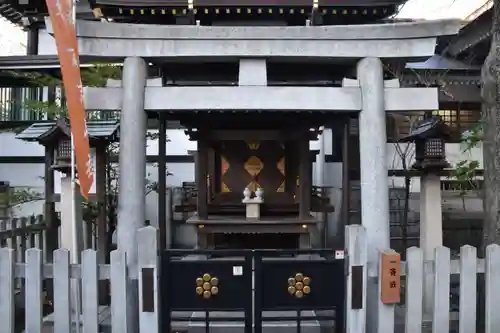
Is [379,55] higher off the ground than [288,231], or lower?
higher

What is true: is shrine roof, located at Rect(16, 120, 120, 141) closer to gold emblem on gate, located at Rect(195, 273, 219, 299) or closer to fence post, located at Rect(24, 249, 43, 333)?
fence post, located at Rect(24, 249, 43, 333)

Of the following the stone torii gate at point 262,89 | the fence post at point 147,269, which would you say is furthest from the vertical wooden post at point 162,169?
the fence post at point 147,269

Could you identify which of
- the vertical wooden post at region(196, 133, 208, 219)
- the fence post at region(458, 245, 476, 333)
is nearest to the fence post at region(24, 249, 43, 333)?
the vertical wooden post at region(196, 133, 208, 219)

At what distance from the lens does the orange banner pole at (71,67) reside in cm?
544

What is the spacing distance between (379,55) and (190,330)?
435 cm

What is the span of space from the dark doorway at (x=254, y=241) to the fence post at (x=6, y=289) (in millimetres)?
5067

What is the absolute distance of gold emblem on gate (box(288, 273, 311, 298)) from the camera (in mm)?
5352

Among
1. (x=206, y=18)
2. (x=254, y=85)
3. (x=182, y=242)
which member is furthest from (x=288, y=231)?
(x=182, y=242)

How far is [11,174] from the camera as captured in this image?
1413cm

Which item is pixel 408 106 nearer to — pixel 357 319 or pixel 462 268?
pixel 462 268

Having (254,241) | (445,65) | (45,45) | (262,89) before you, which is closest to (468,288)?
(262,89)

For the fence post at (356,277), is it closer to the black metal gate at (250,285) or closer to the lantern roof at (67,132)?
the black metal gate at (250,285)

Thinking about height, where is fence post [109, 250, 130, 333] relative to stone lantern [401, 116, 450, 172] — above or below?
below

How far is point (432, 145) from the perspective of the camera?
734 centimetres
